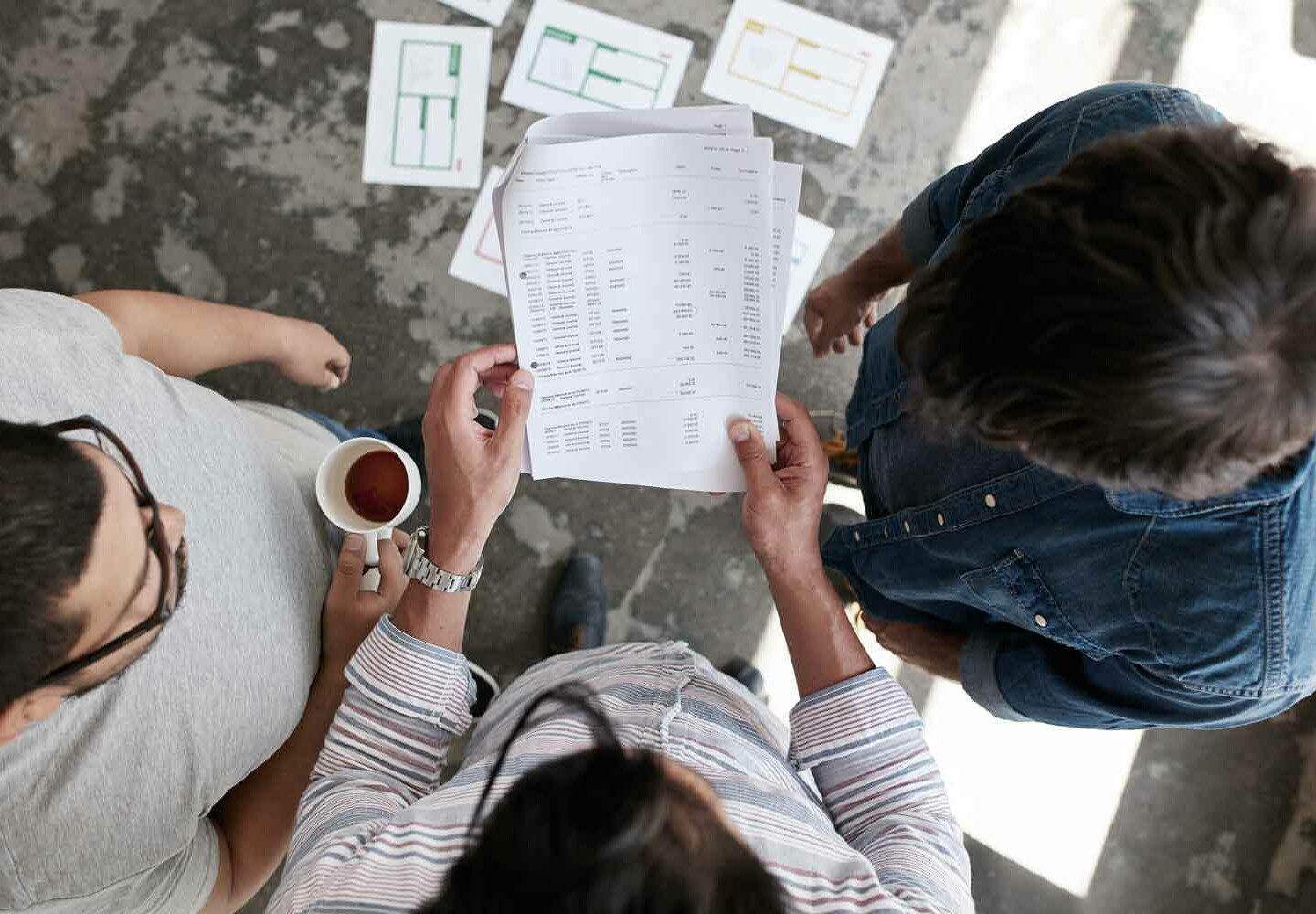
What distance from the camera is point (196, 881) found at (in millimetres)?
842

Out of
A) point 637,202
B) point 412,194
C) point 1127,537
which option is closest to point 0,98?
point 412,194

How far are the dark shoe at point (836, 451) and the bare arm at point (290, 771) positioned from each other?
822 millimetres

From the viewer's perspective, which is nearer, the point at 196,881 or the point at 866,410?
the point at 196,881

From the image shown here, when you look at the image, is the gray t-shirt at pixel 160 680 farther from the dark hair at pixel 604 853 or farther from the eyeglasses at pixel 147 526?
the dark hair at pixel 604 853

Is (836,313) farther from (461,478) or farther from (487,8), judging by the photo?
(487,8)

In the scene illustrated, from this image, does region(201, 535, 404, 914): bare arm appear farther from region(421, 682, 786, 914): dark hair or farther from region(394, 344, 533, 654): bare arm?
region(421, 682, 786, 914): dark hair

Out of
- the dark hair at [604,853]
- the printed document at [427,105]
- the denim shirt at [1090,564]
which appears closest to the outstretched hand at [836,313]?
the denim shirt at [1090,564]

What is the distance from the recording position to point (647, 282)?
897 millimetres

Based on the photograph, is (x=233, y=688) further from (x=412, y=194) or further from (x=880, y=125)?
(x=880, y=125)

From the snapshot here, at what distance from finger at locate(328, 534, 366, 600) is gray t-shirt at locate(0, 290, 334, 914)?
0.07 m

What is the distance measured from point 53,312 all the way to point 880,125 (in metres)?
1.37

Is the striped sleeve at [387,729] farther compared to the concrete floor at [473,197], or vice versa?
the concrete floor at [473,197]

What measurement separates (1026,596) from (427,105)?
136 cm

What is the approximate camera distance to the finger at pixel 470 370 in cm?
87
